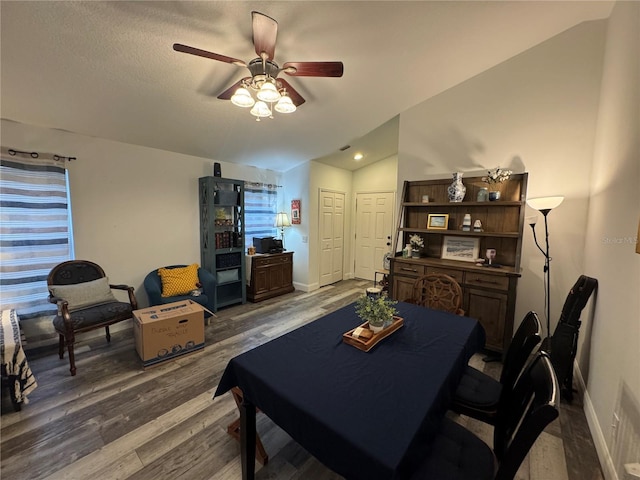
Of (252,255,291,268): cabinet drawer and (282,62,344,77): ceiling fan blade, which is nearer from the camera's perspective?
(282,62,344,77): ceiling fan blade

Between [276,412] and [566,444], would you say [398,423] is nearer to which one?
[276,412]

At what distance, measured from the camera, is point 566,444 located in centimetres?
175

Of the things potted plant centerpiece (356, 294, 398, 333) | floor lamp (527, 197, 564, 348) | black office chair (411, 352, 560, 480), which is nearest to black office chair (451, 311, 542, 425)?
black office chair (411, 352, 560, 480)

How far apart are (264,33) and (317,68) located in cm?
38

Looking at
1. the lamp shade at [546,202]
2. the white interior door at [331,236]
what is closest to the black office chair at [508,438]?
the lamp shade at [546,202]

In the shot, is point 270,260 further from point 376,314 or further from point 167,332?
point 376,314

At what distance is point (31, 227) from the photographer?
2.63m

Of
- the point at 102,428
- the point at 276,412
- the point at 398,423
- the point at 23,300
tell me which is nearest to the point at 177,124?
the point at 23,300

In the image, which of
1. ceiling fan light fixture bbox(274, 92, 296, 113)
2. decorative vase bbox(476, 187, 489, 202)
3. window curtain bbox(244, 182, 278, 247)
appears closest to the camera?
ceiling fan light fixture bbox(274, 92, 296, 113)

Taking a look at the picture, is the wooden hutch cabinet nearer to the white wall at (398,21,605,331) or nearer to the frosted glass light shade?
the white wall at (398,21,605,331)

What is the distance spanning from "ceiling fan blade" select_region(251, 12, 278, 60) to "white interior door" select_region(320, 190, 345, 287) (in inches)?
135

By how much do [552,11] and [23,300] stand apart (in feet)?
18.4

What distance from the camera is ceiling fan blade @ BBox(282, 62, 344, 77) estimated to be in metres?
1.73

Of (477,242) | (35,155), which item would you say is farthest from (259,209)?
(477,242)
